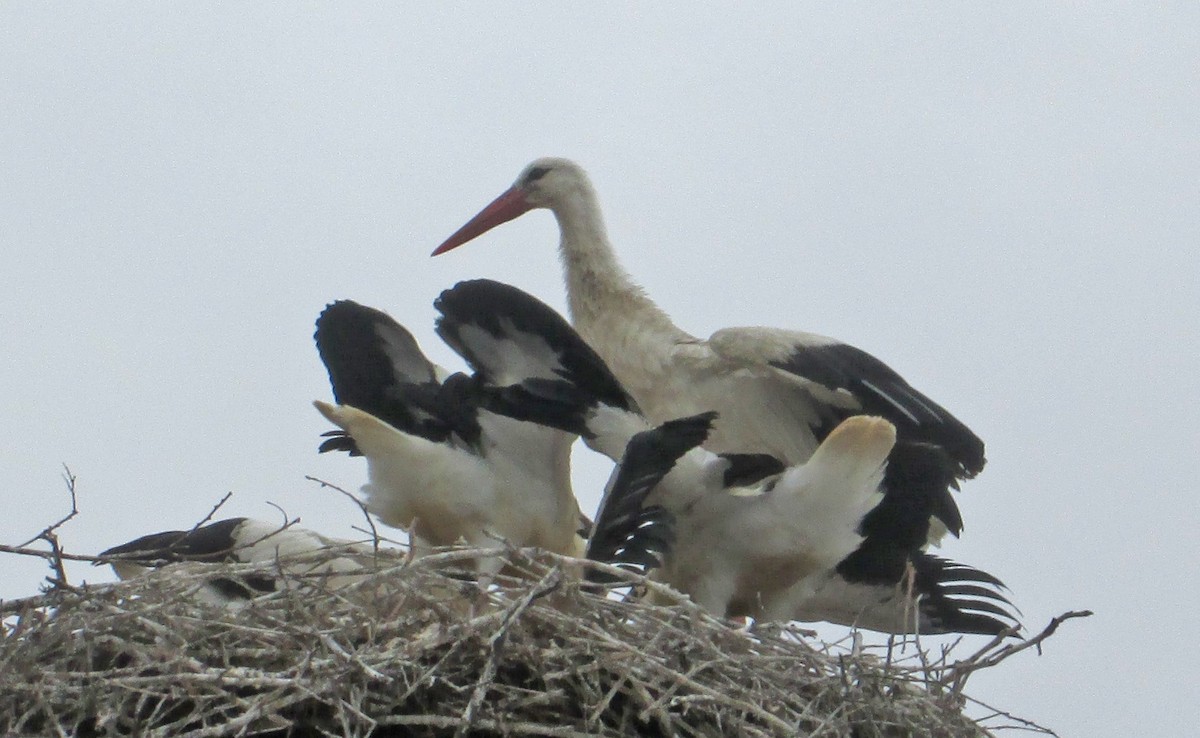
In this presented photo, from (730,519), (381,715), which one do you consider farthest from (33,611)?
(730,519)

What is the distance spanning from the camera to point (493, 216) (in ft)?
21.0

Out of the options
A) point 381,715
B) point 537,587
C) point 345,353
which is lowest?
point 381,715

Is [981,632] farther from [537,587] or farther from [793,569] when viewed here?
[537,587]

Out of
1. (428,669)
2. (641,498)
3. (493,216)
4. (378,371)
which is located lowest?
(428,669)

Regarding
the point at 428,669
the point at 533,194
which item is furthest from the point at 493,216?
the point at 428,669

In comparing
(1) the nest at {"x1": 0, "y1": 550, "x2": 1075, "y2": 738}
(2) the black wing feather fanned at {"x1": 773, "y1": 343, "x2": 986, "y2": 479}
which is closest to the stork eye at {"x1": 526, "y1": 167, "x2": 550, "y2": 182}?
(2) the black wing feather fanned at {"x1": 773, "y1": 343, "x2": 986, "y2": 479}

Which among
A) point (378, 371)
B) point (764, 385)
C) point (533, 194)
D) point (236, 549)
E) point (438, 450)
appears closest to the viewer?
point (236, 549)

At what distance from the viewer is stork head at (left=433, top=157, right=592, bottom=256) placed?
20.3 feet

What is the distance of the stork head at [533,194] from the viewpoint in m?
6.18

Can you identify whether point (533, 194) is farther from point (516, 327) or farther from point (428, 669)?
point (428, 669)

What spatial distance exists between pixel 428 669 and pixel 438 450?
4.56 feet

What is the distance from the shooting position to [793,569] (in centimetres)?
452

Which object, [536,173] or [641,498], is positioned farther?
[536,173]

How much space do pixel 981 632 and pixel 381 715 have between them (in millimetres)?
2514
